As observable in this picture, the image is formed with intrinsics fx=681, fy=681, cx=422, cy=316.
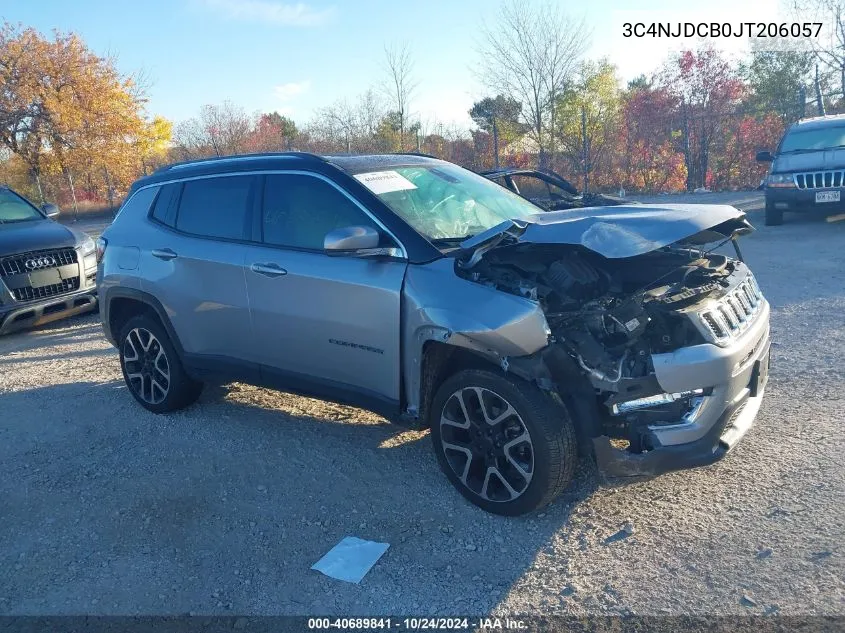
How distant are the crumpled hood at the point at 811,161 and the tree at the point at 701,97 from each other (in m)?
6.87

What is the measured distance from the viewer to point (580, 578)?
118 inches

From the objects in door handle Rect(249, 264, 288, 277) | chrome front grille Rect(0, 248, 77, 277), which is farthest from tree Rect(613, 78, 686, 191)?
door handle Rect(249, 264, 288, 277)

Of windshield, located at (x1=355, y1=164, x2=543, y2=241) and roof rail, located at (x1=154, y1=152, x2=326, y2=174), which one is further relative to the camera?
roof rail, located at (x1=154, y1=152, x2=326, y2=174)

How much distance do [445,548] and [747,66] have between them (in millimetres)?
21376

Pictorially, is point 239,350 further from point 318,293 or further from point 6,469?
point 6,469

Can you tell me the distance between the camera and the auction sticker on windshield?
13.5 ft

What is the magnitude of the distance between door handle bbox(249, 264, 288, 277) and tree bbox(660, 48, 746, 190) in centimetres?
1747

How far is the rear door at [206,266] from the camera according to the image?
4551 mm

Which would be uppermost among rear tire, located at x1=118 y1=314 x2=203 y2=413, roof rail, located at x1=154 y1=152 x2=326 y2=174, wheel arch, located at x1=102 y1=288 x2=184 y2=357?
roof rail, located at x1=154 y1=152 x2=326 y2=174

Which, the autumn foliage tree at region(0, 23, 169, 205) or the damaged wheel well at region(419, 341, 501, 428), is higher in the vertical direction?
the autumn foliage tree at region(0, 23, 169, 205)

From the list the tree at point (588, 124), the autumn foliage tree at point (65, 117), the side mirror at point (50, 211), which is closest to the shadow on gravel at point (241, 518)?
the side mirror at point (50, 211)

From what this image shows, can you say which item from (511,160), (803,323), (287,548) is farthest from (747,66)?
(287,548)

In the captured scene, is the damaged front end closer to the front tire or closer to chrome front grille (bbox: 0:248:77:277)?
the front tire

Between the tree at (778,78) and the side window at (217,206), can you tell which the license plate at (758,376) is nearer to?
the side window at (217,206)
